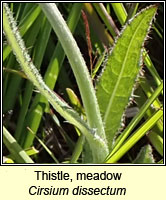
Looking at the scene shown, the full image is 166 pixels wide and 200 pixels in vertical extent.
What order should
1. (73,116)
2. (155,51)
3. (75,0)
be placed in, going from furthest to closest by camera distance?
(155,51)
(75,0)
(73,116)

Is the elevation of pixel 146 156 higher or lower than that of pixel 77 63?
lower

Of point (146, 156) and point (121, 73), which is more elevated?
point (121, 73)

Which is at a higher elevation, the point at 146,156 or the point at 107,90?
the point at 107,90

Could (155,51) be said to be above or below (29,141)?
above

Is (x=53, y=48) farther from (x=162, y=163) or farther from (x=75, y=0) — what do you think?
(x=162, y=163)

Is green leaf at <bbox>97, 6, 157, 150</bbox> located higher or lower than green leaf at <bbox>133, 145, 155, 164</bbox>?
higher

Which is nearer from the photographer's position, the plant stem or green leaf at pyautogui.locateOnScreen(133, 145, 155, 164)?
the plant stem

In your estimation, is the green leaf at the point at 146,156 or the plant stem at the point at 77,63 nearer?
the plant stem at the point at 77,63

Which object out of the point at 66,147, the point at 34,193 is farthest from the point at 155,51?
the point at 34,193
